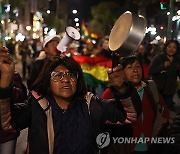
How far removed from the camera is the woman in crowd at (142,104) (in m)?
3.64

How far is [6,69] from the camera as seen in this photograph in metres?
2.19

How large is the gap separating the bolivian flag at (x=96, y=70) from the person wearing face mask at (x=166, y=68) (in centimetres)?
271

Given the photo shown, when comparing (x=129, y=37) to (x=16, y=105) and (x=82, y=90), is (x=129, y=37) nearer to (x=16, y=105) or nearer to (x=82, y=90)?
(x=82, y=90)

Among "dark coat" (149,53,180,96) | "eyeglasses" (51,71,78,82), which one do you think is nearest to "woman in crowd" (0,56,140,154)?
"eyeglasses" (51,71,78,82)

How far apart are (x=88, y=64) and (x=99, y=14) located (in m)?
41.1

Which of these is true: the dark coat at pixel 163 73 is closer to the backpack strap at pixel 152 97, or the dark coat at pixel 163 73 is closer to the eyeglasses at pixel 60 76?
the backpack strap at pixel 152 97

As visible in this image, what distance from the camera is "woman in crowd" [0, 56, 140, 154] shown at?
2.40 metres

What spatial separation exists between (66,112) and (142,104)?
133 cm

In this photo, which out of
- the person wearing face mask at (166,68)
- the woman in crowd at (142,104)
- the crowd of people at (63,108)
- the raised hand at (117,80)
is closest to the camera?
the crowd of people at (63,108)

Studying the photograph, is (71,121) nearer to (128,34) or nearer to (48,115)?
(48,115)

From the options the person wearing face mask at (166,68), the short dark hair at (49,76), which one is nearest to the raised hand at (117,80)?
the short dark hair at (49,76)

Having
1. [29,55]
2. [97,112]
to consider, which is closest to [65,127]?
[97,112]

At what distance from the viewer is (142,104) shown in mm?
3621

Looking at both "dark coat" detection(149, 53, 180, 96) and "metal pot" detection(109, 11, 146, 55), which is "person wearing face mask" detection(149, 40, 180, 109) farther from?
"metal pot" detection(109, 11, 146, 55)
